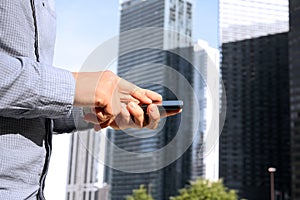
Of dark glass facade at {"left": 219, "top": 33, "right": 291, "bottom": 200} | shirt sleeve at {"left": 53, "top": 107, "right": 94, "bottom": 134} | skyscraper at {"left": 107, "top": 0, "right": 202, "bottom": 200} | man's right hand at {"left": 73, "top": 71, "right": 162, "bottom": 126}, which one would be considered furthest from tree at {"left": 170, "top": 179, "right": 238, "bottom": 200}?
man's right hand at {"left": 73, "top": 71, "right": 162, "bottom": 126}

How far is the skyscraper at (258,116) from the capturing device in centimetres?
1345

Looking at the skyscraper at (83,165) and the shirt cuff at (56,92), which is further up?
the shirt cuff at (56,92)

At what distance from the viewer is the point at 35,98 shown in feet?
0.84

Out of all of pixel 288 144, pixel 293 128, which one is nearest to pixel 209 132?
pixel 293 128

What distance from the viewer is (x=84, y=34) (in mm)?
1523

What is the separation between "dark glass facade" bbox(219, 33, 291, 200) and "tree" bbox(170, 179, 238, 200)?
577cm

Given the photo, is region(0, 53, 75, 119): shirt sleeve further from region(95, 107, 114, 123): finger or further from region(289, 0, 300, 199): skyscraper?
region(289, 0, 300, 199): skyscraper

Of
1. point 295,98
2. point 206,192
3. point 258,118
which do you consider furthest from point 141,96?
point 258,118

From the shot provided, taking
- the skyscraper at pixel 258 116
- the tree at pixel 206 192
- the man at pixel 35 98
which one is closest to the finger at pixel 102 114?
the man at pixel 35 98

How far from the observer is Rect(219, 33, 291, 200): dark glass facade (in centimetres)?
1354

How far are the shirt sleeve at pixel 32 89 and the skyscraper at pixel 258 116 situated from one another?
12.9 meters

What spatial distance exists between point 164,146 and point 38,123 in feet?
0.37

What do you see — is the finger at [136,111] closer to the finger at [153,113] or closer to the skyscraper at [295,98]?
the finger at [153,113]

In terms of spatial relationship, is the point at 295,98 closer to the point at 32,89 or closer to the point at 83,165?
the point at 83,165
